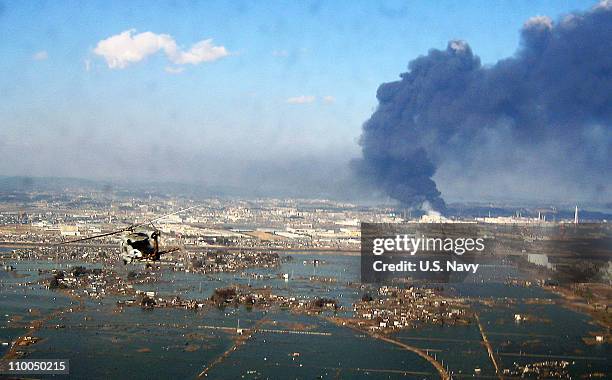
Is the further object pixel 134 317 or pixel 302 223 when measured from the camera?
pixel 302 223

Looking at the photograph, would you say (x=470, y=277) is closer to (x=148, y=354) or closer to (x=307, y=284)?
(x=307, y=284)

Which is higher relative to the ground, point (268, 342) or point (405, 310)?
point (405, 310)

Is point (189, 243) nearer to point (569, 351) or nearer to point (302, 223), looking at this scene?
point (302, 223)

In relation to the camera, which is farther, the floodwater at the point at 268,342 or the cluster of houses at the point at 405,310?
the cluster of houses at the point at 405,310

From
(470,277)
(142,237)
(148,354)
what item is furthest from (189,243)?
(142,237)

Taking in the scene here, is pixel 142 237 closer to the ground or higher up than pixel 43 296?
higher up

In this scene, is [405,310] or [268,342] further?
[405,310]

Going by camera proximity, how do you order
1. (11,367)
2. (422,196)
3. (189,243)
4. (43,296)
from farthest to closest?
(422,196)
(189,243)
(43,296)
(11,367)

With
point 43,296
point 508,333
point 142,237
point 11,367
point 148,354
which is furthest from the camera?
point 43,296

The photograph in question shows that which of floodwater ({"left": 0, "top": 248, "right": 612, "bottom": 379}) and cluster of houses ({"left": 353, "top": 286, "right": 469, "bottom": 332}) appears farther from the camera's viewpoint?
cluster of houses ({"left": 353, "top": 286, "right": 469, "bottom": 332})
